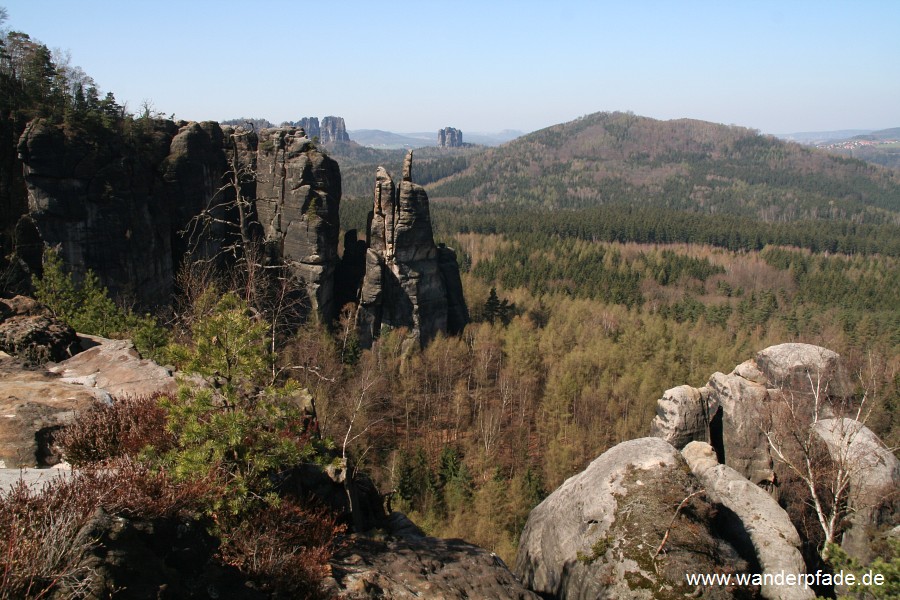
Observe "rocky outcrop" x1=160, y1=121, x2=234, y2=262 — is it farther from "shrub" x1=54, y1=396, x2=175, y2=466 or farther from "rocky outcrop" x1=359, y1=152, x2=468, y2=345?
"shrub" x1=54, y1=396, x2=175, y2=466

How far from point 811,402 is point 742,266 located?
87022 millimetres

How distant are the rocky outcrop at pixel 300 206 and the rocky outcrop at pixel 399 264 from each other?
3204 mm

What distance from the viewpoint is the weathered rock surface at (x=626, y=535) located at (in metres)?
8.80

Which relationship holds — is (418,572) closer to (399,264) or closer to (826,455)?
(826,455)

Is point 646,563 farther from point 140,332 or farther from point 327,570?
point 140,332

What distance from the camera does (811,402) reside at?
61.0 feet

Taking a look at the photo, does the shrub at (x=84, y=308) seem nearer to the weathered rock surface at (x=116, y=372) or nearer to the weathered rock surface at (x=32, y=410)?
the weathered rock surface at (x=116, y=372)

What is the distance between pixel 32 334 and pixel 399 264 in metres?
29.6

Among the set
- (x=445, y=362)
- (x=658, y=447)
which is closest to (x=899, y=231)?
(x=445, y=362)

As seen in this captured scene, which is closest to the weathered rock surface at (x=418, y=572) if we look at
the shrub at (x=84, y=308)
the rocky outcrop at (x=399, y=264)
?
the shrub at (x=84, y=308)

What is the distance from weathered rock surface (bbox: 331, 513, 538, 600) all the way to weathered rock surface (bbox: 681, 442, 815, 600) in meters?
4.22

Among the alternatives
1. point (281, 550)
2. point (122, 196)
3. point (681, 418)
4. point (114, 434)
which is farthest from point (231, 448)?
point (122, 196)

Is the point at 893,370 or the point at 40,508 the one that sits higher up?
the point at 40,508

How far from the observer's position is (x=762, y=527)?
1112 cm
